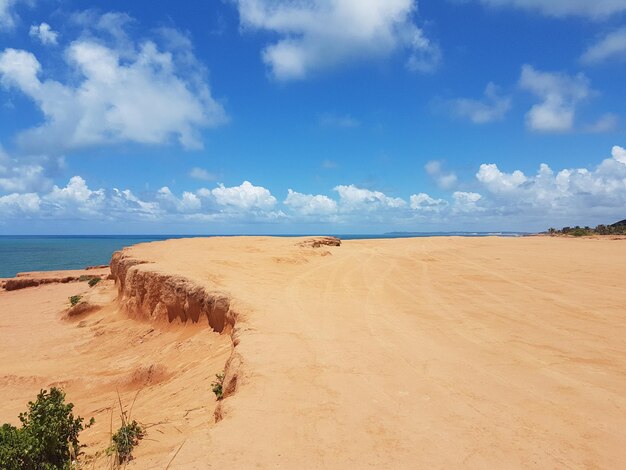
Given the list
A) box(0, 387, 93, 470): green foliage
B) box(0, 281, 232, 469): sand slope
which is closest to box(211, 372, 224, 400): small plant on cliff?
box(0, 281, 232, 469): sand slope

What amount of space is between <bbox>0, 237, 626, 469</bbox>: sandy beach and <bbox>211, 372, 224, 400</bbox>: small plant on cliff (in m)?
0.10

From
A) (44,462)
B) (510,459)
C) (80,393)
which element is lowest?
(80,393)

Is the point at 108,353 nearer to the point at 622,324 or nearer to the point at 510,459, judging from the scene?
the point at 510,459

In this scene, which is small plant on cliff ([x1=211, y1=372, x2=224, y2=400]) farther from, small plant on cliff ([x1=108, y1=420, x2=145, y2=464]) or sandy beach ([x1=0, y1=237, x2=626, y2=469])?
small plant on cliff ([x1=108, y1=420, x2=145, y2=464])

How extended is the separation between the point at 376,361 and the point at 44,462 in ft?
11.3

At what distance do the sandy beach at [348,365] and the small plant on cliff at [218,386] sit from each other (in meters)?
0.10

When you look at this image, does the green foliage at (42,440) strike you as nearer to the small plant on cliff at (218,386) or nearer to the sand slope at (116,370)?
the sand slope at (116,370)

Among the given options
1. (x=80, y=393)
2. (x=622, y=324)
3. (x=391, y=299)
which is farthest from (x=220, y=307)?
(x=622, y=324)

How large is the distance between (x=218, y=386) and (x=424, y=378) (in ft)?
7.63

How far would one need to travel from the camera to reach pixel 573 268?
12.5m

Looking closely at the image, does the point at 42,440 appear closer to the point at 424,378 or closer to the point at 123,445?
the point at 123,445

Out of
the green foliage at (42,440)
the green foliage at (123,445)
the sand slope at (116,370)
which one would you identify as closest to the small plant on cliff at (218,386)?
the sand slope at (116,370)

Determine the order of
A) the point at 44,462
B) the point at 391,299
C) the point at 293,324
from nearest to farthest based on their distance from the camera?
the point at 44,462
the point at 293,324
the point at 391,299

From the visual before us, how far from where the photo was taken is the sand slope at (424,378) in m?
3.06
